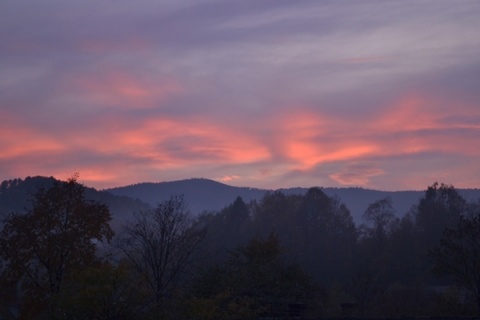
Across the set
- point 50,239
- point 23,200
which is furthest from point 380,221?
point 50,239

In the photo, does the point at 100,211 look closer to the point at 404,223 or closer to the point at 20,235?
the point at 20,235

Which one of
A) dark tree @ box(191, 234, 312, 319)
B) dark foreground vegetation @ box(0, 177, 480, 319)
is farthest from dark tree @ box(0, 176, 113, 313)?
dark tree @ box(191, 234, 312, 319)

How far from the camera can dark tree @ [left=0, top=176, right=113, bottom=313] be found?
3172 centimetres

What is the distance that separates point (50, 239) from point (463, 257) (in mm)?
21518

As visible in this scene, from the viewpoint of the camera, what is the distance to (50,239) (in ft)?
105

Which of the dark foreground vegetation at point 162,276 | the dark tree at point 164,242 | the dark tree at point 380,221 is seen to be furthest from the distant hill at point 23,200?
the dark foreground vegetation at point 162,276

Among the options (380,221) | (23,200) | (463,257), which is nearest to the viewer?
(463,257)

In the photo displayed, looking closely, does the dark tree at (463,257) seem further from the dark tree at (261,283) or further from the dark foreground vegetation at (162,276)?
the dark tree at (261,283)

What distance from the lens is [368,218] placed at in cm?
10256

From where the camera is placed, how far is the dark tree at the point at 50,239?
3172 cm

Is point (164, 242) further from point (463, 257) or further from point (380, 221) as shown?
point (380, 221)

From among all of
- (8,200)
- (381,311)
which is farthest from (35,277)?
(8,200)

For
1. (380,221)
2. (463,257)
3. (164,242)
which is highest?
(380,221)

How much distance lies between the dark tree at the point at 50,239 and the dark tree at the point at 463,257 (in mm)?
18218
